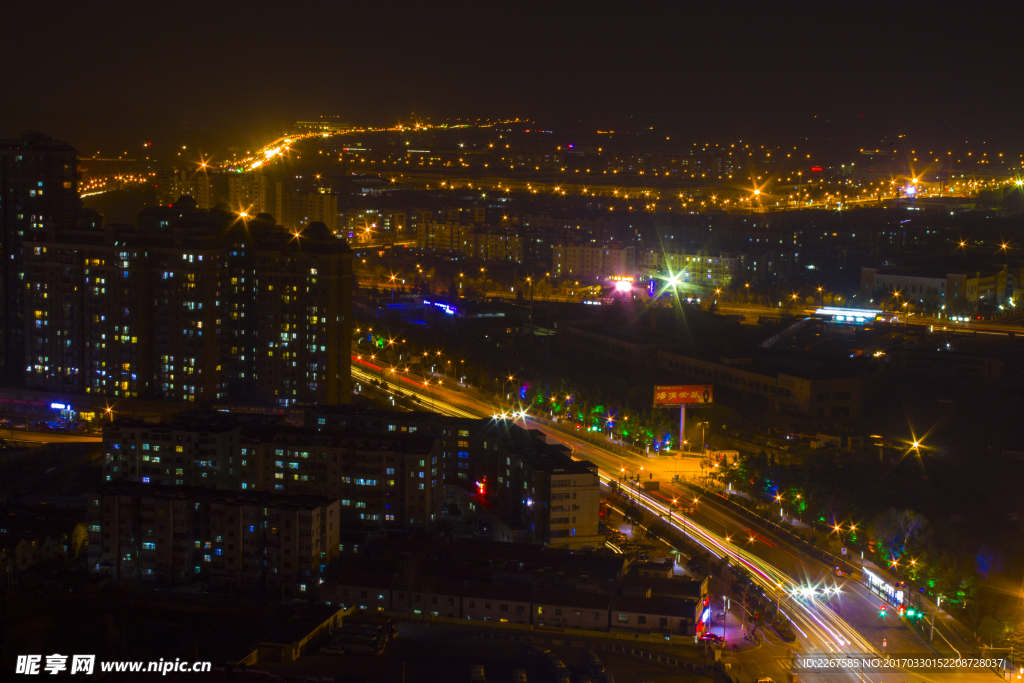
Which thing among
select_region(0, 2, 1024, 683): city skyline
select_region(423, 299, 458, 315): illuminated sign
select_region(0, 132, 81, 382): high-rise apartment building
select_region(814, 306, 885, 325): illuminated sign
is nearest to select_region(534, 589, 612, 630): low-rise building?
select_region(0, 2, 1024, 683): city skyline

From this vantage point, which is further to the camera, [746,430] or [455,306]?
[455,306]

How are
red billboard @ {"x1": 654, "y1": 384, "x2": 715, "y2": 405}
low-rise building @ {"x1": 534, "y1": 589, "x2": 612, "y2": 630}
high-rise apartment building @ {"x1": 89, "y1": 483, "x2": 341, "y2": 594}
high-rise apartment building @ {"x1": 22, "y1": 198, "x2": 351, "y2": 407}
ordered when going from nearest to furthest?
low-rise building @ {"x1": 534, "y1": 589, "x2": 612, "y2": 630}
high-rise apartment building @ {"x1": 89, "y1": 483, "x2": 341, "y2": 594}
red billboard @ {"x1": 654, "y1": 384, "x2": 715, "y2": 405}
high-rise apartment building @ {"x1": 22, "y1": 198, "x2": 351, "y2": 407}

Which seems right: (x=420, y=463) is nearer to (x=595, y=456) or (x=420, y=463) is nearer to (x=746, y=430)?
(x=595, y=456)

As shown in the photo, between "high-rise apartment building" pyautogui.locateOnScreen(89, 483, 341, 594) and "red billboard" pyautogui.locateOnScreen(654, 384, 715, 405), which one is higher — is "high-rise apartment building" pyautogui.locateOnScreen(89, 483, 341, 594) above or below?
below

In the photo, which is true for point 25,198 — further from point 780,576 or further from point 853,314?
point 853,314

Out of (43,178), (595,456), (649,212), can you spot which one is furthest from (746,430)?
(649,212)

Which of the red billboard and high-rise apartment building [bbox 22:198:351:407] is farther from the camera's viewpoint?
high-rise apartment building [bbox 22:198:351:407]

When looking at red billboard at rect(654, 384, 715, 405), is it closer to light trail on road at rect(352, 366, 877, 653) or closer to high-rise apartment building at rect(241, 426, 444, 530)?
light trail on road at rect(352, 366, 877, 653)
